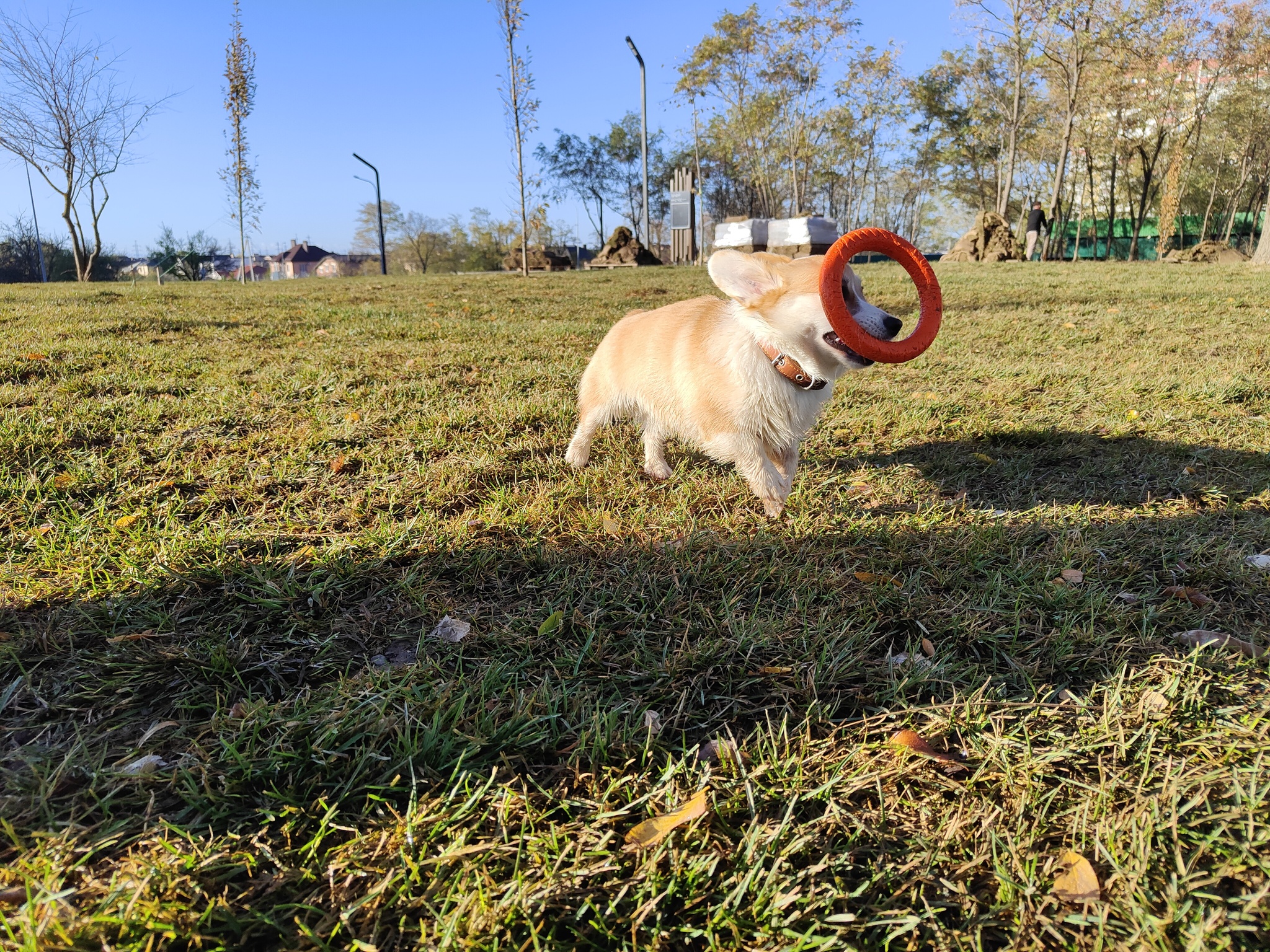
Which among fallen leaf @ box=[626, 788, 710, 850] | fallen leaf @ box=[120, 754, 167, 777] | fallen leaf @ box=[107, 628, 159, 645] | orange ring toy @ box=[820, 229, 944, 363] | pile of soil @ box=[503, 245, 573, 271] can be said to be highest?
pile of soil @ box=[503, 245, 573, 271]

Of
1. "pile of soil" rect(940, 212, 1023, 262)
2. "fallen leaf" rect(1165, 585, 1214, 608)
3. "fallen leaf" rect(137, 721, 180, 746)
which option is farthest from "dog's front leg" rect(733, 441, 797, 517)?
"pile of soil" rect(940, 212, 1023, 262)

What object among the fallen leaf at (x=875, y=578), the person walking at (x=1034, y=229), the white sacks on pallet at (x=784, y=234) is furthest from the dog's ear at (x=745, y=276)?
the person walking at (x=1034, y=229)

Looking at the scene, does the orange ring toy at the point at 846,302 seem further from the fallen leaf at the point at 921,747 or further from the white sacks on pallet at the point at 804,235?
the white sacks on pallet at the point at 804,235

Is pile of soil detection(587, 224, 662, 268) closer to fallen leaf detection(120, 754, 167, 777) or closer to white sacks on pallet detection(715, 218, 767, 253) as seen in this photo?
white sacks on pallet detection(715, 218, 767, 253)

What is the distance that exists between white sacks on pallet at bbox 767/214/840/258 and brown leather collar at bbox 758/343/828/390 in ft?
49.7

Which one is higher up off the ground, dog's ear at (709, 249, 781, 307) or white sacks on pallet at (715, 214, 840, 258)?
white sacks on pallet at (715, 214, 840, 258)

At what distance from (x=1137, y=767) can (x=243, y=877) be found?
1.95 m

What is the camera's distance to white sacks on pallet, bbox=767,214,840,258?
1750 cm

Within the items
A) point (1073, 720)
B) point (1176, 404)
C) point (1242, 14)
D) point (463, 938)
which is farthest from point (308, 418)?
point (1242, 14)

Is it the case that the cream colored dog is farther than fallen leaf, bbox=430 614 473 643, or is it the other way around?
the cream colored dog

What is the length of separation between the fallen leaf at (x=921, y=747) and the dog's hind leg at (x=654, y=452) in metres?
2.07

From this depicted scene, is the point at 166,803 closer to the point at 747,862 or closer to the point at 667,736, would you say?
the point at 667,736

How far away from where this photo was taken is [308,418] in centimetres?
414

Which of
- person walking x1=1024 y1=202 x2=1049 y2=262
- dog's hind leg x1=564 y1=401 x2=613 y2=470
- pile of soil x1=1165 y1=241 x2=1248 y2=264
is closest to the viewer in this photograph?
dog's hind leg x1=564 y1=401 x2=613 y2=470
